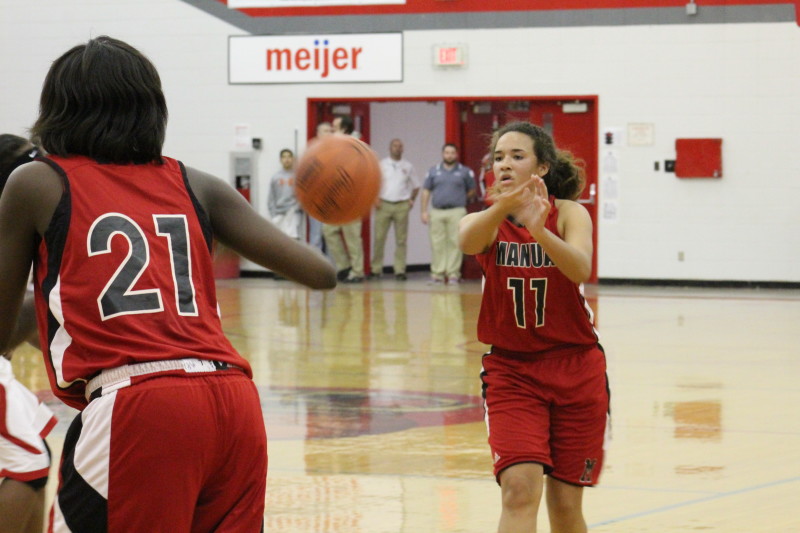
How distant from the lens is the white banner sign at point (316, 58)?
Answer: 1823 centimetres

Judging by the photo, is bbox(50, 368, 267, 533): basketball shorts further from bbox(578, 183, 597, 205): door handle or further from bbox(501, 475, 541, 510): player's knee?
bbox(578, 183, 597, 205): door handle

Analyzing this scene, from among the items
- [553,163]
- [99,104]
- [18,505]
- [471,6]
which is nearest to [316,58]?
[471,6]

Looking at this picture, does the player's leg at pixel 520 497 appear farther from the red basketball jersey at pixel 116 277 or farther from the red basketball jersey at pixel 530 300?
the red basketball jersey at pixel 116 277

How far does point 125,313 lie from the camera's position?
8.25 ft

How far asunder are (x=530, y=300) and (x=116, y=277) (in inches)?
80.3

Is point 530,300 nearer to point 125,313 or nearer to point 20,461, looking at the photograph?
point 20,461

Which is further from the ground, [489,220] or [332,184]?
[332,184]

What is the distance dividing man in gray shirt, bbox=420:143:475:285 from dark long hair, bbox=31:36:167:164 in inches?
587

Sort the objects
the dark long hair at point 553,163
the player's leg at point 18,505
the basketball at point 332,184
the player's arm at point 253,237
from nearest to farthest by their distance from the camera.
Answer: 1. the player's arm at point 253,237
2. the basketball at point 332,184
3. the player's leg at point 18,505
4. the dark long hair at point 553,163

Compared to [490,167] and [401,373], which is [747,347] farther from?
[490,167]

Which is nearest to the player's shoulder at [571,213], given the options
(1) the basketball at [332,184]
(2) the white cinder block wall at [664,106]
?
(1) the basketball at [332,184]

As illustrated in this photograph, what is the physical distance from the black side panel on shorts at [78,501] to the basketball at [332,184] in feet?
2.97

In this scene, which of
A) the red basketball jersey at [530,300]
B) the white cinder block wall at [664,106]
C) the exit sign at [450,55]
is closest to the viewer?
the red basketball jersey at [530,300]

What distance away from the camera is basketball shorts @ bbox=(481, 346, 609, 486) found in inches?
164
